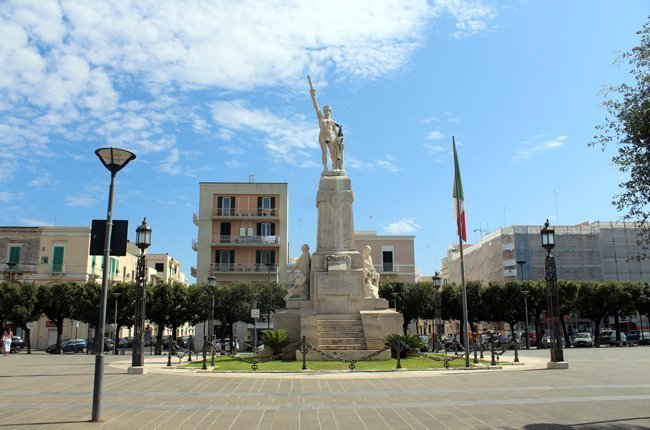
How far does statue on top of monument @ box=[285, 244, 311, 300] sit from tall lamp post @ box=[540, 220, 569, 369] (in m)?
9.88

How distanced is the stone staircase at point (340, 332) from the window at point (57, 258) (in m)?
39.2

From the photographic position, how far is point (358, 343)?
21.8m

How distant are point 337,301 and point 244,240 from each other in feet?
120

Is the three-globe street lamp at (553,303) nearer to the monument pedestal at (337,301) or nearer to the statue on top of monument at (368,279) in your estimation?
the monument pedestal at (337,301)

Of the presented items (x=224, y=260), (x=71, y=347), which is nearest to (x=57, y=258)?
(x=71, y=347)

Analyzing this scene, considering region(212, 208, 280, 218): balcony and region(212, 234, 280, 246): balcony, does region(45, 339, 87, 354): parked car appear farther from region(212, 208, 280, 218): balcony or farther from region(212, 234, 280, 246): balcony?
region(212, 208, 280, 218): balcony

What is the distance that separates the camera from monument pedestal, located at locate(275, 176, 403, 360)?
21.8m

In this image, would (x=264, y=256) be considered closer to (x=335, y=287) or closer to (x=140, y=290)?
(x=335, y=287)

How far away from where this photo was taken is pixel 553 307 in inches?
765

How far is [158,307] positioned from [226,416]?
123 ft

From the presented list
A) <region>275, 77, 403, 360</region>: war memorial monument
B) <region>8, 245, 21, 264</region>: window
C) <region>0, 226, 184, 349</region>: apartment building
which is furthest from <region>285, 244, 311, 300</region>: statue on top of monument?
<region>8, 245, 21, 264</region>: window

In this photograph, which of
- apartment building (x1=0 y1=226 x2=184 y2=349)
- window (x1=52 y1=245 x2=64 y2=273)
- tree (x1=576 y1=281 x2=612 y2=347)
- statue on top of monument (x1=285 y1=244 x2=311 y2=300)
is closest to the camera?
statue on top of monument (x1=285 y1=244 x2=311 y2=300)

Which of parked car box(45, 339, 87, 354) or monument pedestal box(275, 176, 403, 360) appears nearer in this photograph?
monument pedestal box(275, 176, 403, 360)

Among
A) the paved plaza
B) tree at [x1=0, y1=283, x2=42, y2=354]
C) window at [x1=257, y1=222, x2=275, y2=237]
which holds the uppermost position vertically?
window at [x1=257, y1=222, x2=275, y2=237]
